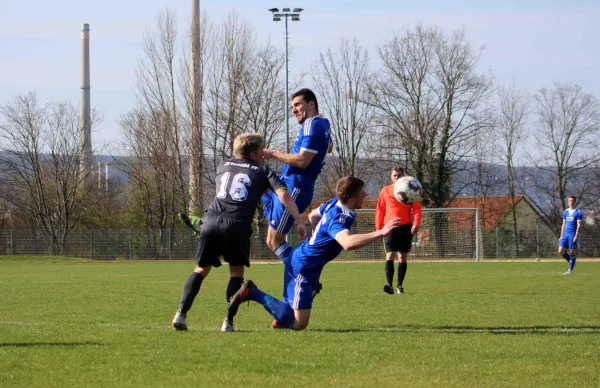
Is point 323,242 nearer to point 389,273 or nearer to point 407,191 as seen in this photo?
point 407,191

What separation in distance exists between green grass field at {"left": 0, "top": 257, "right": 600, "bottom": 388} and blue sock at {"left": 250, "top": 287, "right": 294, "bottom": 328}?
0.21 metres

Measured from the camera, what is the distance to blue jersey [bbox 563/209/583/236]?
70.3ft

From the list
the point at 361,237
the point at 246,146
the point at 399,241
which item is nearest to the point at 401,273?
the point at 399,241

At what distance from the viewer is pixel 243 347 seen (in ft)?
20.2

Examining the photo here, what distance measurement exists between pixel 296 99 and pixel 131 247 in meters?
37.6

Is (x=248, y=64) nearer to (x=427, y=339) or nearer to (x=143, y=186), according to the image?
(x=143, y=186)

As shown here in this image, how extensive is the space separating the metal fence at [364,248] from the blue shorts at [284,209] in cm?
2701

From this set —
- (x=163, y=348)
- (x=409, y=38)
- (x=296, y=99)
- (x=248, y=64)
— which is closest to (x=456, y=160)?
(x=409, y=38)

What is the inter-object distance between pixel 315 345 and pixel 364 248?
31.6 m

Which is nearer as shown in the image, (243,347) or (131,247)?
(243,347)

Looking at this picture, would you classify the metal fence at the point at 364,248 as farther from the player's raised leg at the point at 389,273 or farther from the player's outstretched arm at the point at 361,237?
the player's outstretched arm at the point at 361,237

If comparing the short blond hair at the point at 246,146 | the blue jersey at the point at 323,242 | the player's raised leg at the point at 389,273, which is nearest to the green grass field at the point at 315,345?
the blue jersey at the point at 323,242

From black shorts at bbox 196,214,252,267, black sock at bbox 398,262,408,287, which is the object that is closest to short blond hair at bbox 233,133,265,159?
black shorts at bbox 196,214,252,267

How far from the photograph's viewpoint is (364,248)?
1489 inches
